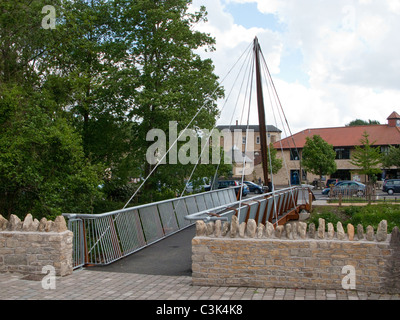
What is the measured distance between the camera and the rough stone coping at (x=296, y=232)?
23.9ft

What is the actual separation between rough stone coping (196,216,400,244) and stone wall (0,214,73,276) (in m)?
2.88

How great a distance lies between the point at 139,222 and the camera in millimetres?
11422

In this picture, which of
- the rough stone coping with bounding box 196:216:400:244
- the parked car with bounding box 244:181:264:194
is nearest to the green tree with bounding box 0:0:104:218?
the rough stone coping with bounding box 196:216:400:244

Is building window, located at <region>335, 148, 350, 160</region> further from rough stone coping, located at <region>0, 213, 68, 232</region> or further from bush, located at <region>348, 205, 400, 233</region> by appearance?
rough stone coping, located at <region>0, 213, 68, 232</region>

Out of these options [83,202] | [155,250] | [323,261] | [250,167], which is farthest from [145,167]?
[250,167]

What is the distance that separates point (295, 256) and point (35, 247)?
5249mm

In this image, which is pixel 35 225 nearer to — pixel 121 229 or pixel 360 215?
pixel 121 229

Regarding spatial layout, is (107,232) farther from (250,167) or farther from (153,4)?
(250,167)

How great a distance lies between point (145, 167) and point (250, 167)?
4525 centimetres

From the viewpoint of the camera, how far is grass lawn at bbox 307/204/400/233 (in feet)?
75.1

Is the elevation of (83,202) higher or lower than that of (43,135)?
lower

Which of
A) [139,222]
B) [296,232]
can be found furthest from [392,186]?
[296,232]

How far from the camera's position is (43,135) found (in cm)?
1309
